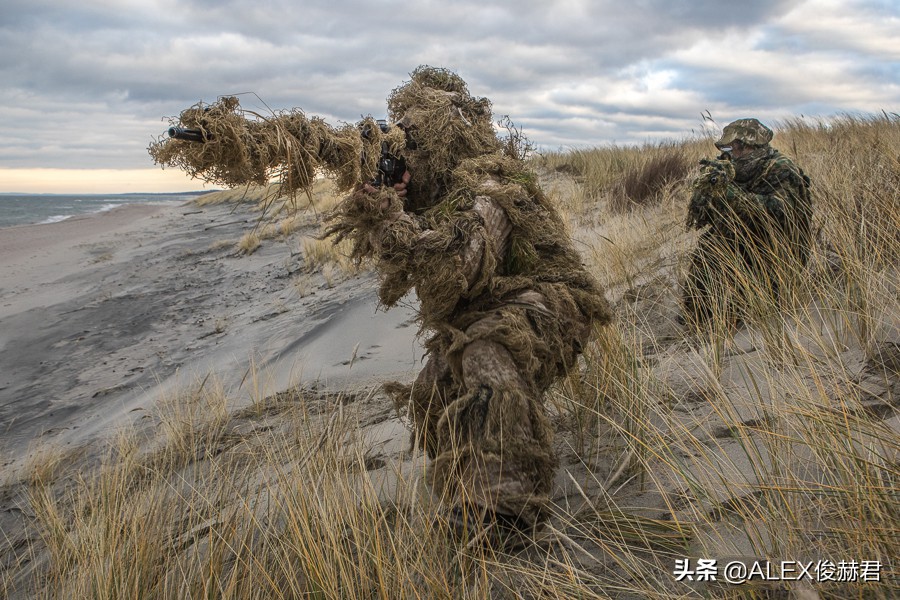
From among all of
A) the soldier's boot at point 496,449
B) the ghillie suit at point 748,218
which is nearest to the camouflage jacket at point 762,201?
the ghillie suit at point 748,218

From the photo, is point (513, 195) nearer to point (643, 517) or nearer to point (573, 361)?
point (573, 361)

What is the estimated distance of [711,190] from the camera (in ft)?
13.0

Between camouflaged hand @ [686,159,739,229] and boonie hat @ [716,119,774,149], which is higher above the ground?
boonie hat @ [716,119,774,149]

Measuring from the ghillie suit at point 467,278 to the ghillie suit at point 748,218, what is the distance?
5.06 feet

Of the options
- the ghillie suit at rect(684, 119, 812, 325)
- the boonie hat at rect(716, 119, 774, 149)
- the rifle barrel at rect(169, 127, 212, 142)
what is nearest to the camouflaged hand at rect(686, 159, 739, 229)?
the ghillie suit at rect(684, 119, 812, 325)

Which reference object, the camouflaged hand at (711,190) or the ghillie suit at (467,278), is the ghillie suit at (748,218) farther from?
the ghillie suit at (467,278)

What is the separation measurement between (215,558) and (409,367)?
3.09m

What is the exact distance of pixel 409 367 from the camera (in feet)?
16.8

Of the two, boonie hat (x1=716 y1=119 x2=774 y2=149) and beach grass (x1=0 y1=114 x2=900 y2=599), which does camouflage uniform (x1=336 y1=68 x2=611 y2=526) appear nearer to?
beach grass (x1=0 y1=114 x2=900 y2=599)

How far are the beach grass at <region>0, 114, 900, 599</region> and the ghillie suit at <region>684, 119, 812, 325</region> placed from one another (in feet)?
0.65

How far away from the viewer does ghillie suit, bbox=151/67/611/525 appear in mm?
2285

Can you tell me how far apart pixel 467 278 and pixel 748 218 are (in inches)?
98.0

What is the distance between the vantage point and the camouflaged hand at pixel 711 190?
155 inches

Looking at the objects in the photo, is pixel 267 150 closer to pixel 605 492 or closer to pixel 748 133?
pixel 605 492
